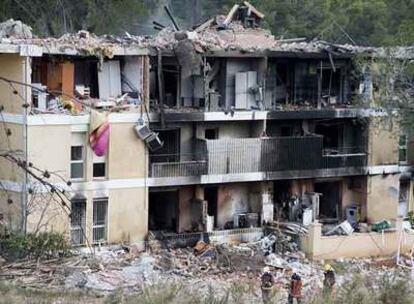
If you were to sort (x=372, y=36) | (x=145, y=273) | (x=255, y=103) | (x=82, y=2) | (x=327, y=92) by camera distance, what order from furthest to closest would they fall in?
(x=372, y=36) < (x=82, y=2) < (x=327, y=92) < (x=255, y=103) < (x=145, y=273)

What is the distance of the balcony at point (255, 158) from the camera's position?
30.8m

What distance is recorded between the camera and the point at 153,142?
29953 mm

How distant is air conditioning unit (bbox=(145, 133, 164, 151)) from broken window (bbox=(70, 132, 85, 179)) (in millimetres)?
2134

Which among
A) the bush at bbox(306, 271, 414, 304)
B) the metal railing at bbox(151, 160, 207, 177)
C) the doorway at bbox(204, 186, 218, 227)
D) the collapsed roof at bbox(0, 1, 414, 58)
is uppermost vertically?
the collapsed roof at bbox(0, 1, 414, 58)

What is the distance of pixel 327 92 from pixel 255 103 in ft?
12.6

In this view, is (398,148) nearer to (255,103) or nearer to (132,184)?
(255,103)

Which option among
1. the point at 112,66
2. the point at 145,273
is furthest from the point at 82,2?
the point at 145,273

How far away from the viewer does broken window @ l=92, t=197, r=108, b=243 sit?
96.3 feet

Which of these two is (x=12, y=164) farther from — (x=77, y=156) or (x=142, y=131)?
(x=142, y=131)

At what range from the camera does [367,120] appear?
34906 mm

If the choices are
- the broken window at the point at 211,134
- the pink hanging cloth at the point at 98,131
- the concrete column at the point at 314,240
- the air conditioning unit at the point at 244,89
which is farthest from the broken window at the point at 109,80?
the concrete column at the point at 314,240

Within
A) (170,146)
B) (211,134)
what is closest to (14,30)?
(170,146)

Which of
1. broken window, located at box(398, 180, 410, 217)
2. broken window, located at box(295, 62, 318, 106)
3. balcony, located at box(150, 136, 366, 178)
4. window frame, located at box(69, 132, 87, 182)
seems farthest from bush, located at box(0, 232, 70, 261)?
broken window, located at box(398, 180, 410, 217)

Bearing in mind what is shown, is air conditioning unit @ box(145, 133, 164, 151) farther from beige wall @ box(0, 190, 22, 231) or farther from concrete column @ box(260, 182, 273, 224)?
concrete column @ box(260, 182, 273, 224)
